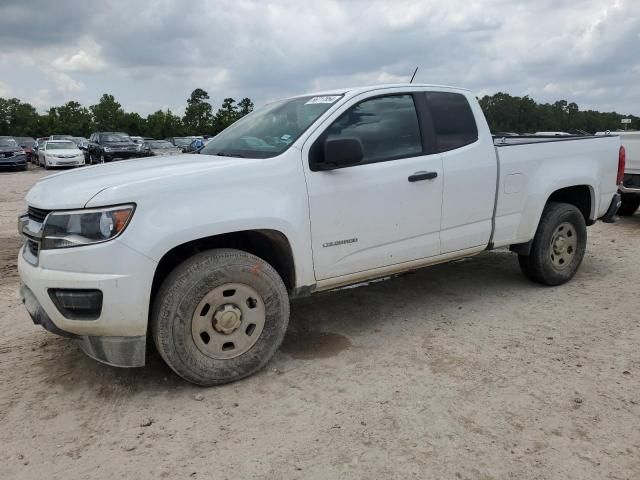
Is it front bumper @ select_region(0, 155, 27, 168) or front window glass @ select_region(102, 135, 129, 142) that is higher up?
front window glass @ select_region(102, 135, 129, 142)

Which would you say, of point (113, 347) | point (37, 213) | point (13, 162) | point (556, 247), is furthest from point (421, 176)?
point (13, 162)

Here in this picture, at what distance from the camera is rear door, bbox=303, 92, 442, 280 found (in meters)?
3.64

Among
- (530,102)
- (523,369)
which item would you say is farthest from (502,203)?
(530,102)

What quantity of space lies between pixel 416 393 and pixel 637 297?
9.44 feet

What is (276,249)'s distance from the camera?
3660mm

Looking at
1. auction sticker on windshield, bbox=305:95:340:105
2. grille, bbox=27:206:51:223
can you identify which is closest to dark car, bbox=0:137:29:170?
grille, bbox=27:206:51:223

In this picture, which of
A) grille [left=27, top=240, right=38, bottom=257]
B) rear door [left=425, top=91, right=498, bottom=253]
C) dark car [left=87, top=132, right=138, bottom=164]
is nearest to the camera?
grille [left=27, top=240, right=38, bottom=257]

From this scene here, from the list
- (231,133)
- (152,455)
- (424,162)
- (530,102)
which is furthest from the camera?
(530,102)

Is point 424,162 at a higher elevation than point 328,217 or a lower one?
higher

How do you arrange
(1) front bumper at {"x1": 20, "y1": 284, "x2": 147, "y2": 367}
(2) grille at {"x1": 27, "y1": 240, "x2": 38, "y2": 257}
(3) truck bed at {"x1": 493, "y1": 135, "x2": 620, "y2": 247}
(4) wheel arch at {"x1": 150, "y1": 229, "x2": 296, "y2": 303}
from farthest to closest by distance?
1. (3) truck bed at {"x1": 493, "y1": 135, "x2": 620, "y2": 247}
2. (4) wheel arch at {"x1": 150, "y1": 229, "x2": 296, "y2": 303}
3. (2) grille at {"x1": 27, "y1": 240, "x2": 38, "y2": 257}
4. (1) front bumper at {"x1": 20, "y1": 284, "x2": 147, "y2": 367}

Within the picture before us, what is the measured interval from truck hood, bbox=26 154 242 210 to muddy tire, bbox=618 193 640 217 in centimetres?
777

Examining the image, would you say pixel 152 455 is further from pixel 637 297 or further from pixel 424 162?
pixel 637 297

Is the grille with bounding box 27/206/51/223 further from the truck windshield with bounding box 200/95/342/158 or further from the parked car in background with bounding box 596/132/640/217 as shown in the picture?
the parked car in background with bounding box 596/132/640/217

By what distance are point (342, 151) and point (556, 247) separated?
2.76 metres
